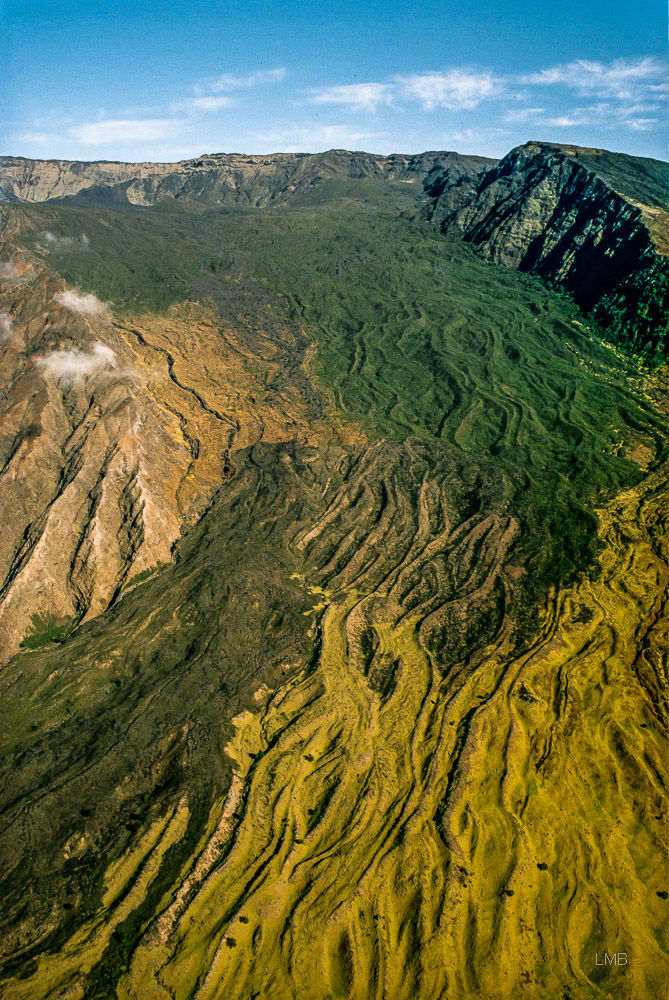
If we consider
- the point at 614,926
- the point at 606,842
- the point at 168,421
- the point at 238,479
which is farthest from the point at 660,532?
the point at 168,421

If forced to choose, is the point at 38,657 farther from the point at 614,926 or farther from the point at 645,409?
the point at 645,409

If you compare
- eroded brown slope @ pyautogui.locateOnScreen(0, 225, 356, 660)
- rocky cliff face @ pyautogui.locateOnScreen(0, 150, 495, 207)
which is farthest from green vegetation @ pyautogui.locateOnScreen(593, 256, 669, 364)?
rocky cliff face @ pyautogui.locateOnScreen(0, 150, 495, 207)

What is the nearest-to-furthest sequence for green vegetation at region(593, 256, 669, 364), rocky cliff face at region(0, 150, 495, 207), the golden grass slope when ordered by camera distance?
the golden grass slope, green vegetation at region(593, 256, 669, 364), rocky cliff face at region(0, 150, 495, 207)

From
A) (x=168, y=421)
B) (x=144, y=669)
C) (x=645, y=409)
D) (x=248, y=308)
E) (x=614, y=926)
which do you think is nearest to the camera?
(x=614, y=926)

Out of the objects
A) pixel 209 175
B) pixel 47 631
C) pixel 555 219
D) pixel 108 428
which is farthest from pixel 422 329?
pixel 209 175

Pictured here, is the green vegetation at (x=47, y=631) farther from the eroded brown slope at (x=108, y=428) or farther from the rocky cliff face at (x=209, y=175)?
the rocky cliff face at (x=209, y=175)

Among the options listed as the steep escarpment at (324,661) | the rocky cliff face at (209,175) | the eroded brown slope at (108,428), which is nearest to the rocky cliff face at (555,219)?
the steep escarpment at (324,661)

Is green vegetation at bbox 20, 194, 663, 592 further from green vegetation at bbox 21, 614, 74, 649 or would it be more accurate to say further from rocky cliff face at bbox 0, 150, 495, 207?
rocky cliff face at bbox 0, 150, 495, 207
